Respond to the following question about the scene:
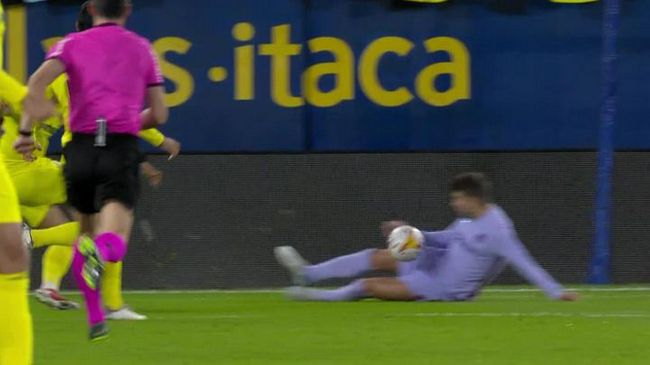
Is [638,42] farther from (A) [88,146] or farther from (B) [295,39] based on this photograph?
(A) [88,146]

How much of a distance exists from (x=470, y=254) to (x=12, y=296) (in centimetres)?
567

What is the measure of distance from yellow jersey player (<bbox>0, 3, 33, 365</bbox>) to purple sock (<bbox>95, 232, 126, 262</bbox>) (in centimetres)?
263

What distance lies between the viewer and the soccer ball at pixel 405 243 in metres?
10.8

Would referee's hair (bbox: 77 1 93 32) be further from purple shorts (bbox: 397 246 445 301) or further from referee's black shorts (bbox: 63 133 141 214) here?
purple shorts (bbox: 397 246 445 301)

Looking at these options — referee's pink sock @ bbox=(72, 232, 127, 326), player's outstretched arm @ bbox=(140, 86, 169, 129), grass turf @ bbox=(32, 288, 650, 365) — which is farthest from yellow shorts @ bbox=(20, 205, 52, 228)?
referee's pink sock @ bbox=(72, 232, 127, 326)

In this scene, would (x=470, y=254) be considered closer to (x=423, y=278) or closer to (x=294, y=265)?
(x=423, y=278)

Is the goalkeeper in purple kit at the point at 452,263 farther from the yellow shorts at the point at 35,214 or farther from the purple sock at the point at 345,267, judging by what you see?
the yellow shorts at the point at 35,214

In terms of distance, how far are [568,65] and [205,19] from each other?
10.1ft

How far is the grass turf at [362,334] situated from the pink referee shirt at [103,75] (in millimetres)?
1119

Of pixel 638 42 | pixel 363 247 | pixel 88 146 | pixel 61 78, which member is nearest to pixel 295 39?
pixel 363 247

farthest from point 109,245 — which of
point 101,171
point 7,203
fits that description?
point 7,203

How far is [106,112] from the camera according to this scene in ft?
28.3

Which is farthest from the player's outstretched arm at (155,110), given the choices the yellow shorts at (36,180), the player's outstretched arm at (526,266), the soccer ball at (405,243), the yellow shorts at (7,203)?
the yellow shorts at (7,203)

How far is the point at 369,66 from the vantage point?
1412 centimetres
